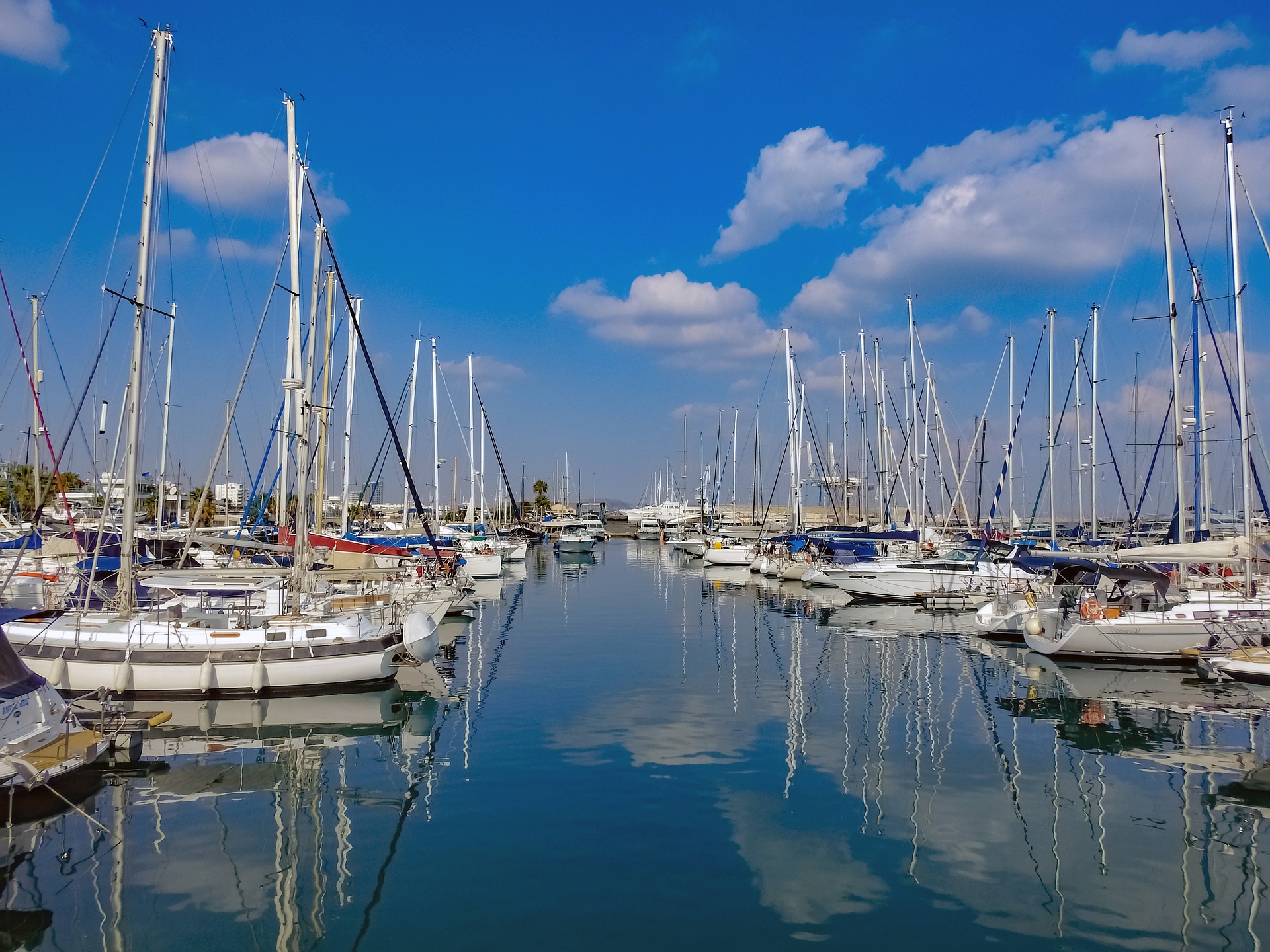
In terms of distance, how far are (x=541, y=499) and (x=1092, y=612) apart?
12125 cm

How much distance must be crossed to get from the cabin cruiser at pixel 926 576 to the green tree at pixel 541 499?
96270 millimetres

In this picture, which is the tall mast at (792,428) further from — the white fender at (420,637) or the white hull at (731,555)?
the white fender at (420,637)

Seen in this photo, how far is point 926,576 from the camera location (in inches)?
1555

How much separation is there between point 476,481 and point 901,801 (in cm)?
6094

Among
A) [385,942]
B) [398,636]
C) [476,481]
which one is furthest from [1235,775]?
[476,481]

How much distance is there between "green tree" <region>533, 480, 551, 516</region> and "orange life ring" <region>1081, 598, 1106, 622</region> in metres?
113

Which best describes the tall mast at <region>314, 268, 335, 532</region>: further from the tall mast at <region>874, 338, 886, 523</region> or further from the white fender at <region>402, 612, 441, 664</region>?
the tall mast at <region>874, 338, 886, 523</region>

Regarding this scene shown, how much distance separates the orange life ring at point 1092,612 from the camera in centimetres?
2456

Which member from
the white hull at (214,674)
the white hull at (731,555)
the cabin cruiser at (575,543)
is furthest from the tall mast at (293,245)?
the cabin cruiser at (575,543)

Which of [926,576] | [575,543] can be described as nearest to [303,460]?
[926,576]

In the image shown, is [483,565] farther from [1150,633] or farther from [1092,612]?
[1150,633]

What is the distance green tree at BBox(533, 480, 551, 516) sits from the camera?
137 m

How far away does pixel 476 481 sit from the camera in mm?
71250

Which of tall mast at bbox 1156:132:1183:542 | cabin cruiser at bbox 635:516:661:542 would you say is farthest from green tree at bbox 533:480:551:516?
tall mast at bbox 1156:132:1183:542
